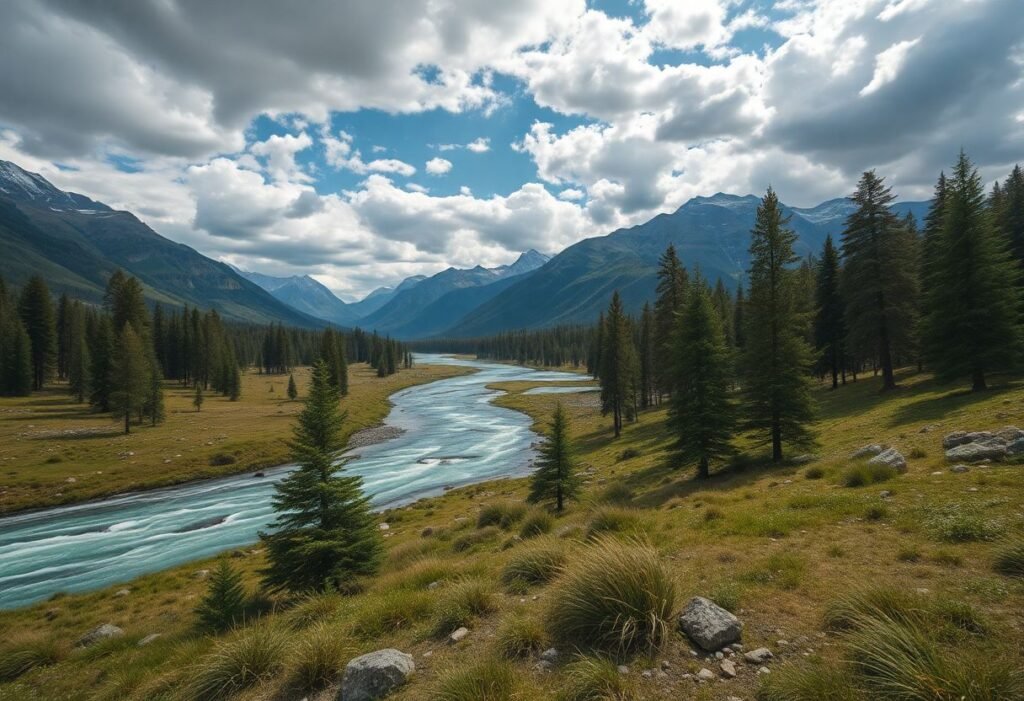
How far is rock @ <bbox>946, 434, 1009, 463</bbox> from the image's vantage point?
15.2 m

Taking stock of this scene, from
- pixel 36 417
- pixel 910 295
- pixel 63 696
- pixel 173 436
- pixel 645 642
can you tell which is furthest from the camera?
pixel 36 417

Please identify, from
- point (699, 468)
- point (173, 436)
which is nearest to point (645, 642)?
point (699, 468)

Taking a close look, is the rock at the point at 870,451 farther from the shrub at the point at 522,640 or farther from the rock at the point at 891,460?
the shrub at the point at 522,640

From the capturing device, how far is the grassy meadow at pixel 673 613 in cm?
606

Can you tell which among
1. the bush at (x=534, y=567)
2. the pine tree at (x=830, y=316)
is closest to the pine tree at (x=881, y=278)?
the pine tree at (x=830, y=316)

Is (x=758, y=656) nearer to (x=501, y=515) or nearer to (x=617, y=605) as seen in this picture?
(x=617, y=605)

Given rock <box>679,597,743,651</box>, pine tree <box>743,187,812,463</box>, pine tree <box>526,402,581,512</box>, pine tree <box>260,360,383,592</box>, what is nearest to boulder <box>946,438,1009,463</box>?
pine tree <box>743,187,812,463</box>

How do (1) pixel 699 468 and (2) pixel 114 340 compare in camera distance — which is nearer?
(1) pixel 699 468

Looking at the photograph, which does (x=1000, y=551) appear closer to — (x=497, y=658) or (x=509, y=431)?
(x=497, y=658)

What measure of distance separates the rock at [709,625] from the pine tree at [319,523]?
12.8 m

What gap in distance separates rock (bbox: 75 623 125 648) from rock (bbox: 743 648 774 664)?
2113cm

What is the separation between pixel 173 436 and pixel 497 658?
65368mm

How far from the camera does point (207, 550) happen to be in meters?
30.4

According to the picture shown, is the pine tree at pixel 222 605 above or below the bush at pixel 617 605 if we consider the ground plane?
below
